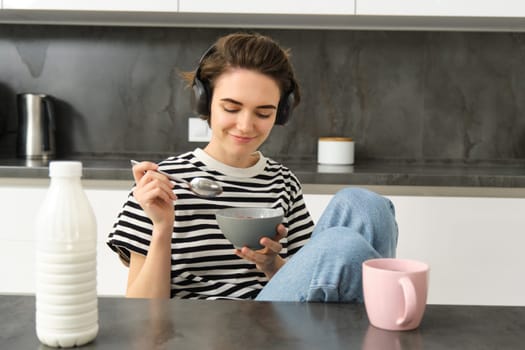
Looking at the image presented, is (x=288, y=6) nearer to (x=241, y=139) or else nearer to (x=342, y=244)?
(x=241, y=139)

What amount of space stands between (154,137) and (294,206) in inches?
56.0

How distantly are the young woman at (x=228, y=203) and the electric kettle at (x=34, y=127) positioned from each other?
1.35 metres

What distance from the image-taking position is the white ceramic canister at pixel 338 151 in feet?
8.45

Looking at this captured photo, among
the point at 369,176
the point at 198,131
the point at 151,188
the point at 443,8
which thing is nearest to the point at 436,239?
the point at 369,176

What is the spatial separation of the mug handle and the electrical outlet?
6.86 ft

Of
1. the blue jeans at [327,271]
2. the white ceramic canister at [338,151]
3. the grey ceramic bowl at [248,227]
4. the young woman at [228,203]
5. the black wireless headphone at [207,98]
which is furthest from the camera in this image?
the white ceramic canister at [338,151]

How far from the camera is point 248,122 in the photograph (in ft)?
4.40

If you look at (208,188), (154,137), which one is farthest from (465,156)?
(208,188)

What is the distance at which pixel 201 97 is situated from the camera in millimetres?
1430

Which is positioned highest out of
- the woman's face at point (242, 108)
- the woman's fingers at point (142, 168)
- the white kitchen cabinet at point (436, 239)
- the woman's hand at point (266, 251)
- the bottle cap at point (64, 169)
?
the woman's face at point (242, 108)

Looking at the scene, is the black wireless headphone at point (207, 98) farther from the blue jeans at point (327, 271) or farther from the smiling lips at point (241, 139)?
the blue jeans at point (327, 271)

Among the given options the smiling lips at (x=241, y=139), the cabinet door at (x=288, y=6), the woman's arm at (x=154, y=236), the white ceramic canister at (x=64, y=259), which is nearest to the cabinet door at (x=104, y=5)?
the cabinet door at (x=288, y=6)

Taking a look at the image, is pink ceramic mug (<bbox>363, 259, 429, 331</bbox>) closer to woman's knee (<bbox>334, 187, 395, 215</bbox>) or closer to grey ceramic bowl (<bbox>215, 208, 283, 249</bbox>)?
grey ceramic bowl (<bbox>215, 208, 283, 249</bbox>)

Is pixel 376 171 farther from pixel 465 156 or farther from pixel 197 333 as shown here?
pixel 197 333
